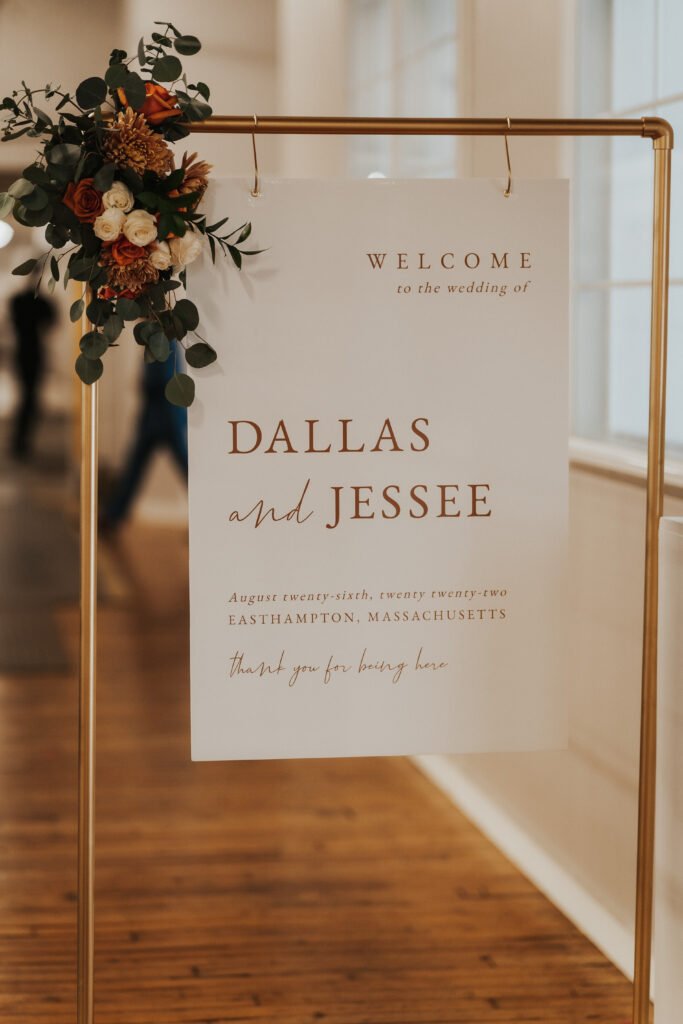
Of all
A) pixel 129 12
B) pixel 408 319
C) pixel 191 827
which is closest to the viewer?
pixel 408 319

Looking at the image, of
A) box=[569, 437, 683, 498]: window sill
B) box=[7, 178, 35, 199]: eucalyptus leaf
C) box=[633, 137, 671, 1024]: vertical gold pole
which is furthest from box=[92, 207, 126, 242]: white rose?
box=[569, 437, 683, 498]: window sill

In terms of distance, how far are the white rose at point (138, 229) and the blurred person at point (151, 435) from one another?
5.53 metres

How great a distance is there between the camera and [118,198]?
6.09 feet

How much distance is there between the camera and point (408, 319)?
6.82 ft

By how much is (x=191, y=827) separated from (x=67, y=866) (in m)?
0.38

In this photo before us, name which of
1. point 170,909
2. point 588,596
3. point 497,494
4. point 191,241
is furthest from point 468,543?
point 170,909

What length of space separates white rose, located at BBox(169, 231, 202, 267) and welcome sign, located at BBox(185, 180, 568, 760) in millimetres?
90

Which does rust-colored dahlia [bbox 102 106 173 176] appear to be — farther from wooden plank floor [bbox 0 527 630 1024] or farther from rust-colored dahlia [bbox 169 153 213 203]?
wooden plank floor [bbox 0 527 630 1024]

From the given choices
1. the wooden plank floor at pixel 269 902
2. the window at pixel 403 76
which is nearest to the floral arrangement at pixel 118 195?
the wooden plank floor at pixel 269 902

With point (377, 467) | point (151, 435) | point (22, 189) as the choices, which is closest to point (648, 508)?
point (377, 467)

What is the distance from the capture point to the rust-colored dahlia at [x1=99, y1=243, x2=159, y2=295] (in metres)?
1.88

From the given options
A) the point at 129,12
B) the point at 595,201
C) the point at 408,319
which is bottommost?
the point at 408,319

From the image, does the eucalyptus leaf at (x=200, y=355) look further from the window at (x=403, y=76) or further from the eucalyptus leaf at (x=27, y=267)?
the window at (x=403, y=76)

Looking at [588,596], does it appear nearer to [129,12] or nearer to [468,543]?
[468,543]
